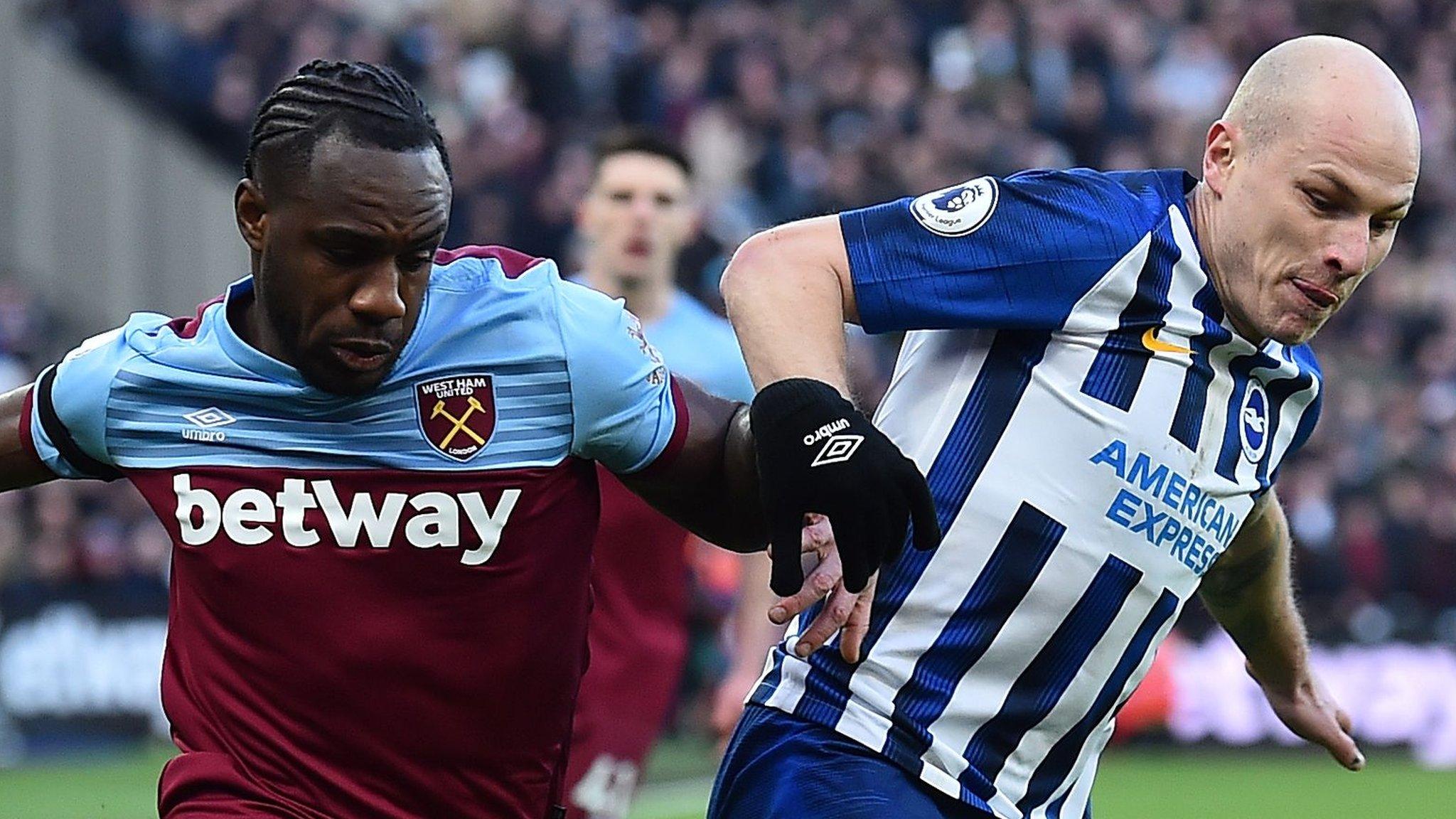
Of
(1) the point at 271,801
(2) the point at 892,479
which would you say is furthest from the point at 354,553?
(2) the point at 892,479

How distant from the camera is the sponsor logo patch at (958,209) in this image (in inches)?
146

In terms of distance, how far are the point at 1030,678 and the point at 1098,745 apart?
12.1 inches

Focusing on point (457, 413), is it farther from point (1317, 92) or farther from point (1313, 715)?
point (1313, 715)

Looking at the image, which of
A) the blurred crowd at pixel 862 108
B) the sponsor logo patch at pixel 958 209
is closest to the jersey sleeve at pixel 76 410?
the sponsor logo patch at pixel 958 209

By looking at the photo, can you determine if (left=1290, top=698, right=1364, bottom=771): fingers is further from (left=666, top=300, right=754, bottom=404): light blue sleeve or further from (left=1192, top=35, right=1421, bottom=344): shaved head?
(left=666, top=300, right=754, bottom=404): light blue sleeve

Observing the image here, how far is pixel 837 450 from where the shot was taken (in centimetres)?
330

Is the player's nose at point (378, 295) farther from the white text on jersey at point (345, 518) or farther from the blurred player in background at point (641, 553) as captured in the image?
the blurred player in background at point (641, 553)

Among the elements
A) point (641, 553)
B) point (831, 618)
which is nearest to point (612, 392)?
point (831, 618)

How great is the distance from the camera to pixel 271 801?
354 cm

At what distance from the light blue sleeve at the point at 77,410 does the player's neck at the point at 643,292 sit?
11.4 feet

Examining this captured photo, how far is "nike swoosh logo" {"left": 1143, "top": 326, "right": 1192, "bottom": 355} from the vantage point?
388 cm

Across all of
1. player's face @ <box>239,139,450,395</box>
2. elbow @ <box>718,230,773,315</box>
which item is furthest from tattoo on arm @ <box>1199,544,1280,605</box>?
player's face @ <box>239,139,450,395</box>

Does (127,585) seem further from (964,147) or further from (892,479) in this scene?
(892,479)

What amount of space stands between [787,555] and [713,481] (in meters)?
0.33
